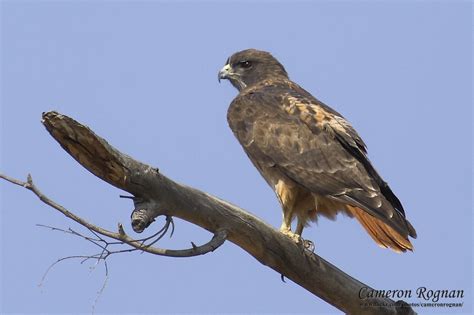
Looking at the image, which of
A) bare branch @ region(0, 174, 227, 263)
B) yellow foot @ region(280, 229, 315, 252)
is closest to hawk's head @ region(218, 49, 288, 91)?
yellow foot @ region(280, 229, 315, 252)

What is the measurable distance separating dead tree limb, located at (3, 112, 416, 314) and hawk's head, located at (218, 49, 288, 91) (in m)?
3.69

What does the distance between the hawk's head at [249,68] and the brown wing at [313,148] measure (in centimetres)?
118

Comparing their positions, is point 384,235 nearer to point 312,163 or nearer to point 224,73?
point 312,163

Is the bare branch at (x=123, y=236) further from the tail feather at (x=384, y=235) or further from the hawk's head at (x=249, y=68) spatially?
the hawk's head at (x=249, y=68)

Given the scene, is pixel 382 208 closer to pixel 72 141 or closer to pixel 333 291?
pixel 333 291

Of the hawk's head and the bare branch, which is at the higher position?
the hawk's head

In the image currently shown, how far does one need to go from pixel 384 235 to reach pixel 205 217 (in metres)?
1.66

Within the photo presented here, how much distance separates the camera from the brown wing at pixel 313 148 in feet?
22.3

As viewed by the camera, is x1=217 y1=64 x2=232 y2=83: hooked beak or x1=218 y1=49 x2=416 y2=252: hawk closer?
x1=218 y1=49 x2=416 y2=252: hawk

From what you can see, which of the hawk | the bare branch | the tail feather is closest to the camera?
the bare branch

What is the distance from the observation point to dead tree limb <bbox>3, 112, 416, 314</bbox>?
16.0 feet

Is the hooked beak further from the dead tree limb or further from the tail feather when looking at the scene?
the dead tree limb

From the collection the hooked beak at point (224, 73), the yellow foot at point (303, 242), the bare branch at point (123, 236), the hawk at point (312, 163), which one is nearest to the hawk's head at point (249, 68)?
the hooked beak at point (224, 73)

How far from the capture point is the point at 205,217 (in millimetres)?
5531
